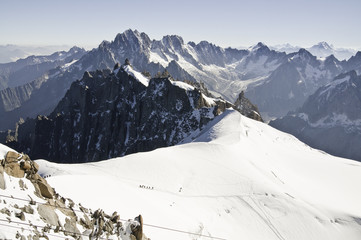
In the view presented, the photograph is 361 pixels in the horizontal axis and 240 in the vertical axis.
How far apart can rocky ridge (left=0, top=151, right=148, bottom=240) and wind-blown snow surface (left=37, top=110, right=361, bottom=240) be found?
3298 millimetres

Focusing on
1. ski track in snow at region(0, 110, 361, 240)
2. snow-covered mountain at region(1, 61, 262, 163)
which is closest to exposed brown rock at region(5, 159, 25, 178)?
ski track in snow at region(0, 110, 361, 240)

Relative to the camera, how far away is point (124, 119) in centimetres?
14475

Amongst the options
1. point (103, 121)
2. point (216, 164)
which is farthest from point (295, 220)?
point (103, 121)

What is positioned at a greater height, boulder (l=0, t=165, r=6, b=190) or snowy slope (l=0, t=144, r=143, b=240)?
boulder (l=0, t=165, r=6, b=190)

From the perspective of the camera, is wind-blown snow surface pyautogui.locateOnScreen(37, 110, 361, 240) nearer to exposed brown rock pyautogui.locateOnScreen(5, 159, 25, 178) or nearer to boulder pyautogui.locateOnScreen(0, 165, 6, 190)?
exposed brown rock pyautogui.locateOnScreen(5, 159, 25, 178)

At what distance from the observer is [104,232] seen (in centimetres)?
1978

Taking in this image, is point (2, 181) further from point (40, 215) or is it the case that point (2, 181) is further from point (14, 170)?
point (40, 215)

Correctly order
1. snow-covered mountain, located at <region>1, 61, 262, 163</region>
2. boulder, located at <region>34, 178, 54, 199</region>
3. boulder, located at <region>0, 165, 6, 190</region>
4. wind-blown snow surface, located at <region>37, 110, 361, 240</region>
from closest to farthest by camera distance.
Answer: boulder, located at <region>0, 165, 6, 190</region> < boulder, located at <region>34, 178, 54, 199</region> < wind-blown snow surface, located at <region>37, 110, 361, 240</region> < snow-covered mountain, located at <region>1, 61, 262, 163</region>

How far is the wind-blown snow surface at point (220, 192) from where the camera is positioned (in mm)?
28250

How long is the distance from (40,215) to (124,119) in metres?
129

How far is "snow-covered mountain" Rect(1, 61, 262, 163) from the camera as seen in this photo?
400ft

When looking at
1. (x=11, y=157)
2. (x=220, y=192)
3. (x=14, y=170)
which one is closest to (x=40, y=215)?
(x=14, y=170)

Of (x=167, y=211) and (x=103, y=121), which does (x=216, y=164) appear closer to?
(x=167, y=211)

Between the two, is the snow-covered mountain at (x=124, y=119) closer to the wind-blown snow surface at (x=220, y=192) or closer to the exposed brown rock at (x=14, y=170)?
the wind-blown snow surface at (x=220, y=192)
